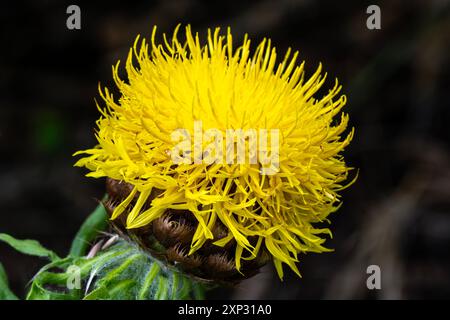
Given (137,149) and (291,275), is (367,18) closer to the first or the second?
(291,275)

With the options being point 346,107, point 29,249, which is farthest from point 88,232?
point 346,107

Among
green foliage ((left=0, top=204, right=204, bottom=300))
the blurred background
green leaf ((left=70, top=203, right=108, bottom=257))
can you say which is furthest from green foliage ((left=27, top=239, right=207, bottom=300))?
the blurred background

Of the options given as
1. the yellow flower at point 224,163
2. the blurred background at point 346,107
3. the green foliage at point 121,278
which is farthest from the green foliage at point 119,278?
the blurred background at point 346,107

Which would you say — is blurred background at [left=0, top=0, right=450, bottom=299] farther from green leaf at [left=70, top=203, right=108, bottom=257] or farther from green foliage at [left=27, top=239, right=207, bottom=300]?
green foliage at [left=27, top=239, right=207, bottom=300]

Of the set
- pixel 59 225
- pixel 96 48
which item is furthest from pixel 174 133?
pixel 96 48

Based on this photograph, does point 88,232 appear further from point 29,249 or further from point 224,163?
point 224,163

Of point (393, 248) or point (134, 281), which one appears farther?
point (393, 248)
